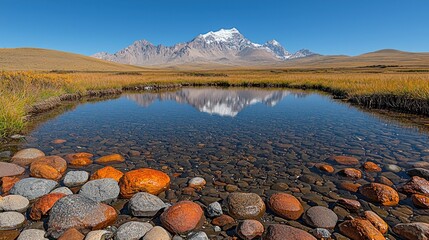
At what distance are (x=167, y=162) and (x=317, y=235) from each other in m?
5.53

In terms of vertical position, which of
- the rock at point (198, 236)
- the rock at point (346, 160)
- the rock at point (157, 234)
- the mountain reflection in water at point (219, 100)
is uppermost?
the rock at point (157, 234)

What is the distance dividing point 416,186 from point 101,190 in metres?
7.82

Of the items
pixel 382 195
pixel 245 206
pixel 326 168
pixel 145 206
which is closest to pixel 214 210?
pixel 245 206

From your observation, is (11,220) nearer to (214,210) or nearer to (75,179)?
(75,179)

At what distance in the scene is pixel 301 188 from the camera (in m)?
7.07

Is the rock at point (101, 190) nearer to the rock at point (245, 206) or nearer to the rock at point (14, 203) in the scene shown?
the rock at point (14, 203)

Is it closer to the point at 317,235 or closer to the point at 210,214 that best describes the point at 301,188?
the point at 317,235

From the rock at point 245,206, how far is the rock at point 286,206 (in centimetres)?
27

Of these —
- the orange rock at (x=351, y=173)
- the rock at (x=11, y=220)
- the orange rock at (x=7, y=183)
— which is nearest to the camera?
the rock at (x=11, y=220)

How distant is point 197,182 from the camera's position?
7.27 metres

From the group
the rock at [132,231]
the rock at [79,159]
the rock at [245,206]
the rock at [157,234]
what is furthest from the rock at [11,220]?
the rock at [245,206]

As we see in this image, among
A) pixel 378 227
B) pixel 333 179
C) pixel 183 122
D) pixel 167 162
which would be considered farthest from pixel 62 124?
pixel 378 227

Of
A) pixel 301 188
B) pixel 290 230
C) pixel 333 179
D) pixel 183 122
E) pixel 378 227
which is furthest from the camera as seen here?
pixel 183 122

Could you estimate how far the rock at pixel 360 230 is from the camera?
4766 millimetres
